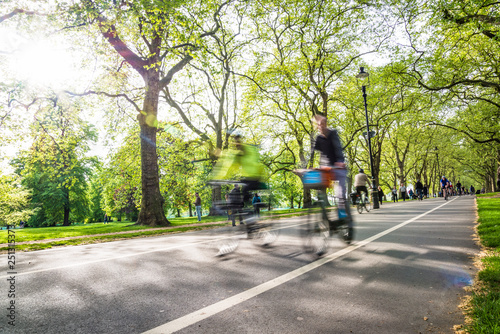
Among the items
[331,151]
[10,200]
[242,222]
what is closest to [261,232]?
[242,222]

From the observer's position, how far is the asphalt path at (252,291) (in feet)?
7.74

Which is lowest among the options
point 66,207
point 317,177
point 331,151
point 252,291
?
point 252,291

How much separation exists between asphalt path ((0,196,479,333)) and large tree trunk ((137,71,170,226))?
901 cm

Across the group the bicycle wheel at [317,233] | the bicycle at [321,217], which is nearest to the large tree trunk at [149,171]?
the bicycle wheel at [317,233]

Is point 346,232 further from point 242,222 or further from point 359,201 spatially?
point 359,201

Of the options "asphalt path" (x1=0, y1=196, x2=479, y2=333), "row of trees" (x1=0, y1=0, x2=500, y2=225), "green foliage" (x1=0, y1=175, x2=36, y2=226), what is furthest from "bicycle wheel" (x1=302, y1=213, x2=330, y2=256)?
"green foliage" (x1=0, y1=175, x2=36, y2=226)

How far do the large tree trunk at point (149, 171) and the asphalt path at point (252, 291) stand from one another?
9009 mm

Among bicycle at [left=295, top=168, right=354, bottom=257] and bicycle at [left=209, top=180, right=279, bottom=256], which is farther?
bicycle at [left=209, top=180, right=279, bottom=256]

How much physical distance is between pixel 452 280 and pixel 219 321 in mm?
2839

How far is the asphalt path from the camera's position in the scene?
2359 mm

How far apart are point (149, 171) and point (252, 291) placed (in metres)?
12.5

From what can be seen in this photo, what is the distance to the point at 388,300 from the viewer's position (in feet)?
9.10

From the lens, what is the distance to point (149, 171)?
14.3m

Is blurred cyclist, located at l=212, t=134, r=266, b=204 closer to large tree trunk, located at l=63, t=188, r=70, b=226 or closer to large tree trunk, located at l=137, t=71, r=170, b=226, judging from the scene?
large tree trunk, located at l=137, t=71, r=170, b=226
